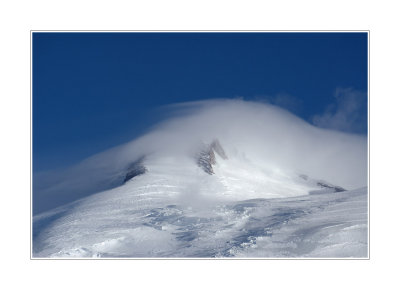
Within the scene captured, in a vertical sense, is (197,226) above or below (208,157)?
below

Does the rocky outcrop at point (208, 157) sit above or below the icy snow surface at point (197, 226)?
above

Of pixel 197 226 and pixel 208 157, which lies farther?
pixel 208 157

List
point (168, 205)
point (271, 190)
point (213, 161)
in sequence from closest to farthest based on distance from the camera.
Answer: point (168, 205) → point (271, 190) → point (213, 161)

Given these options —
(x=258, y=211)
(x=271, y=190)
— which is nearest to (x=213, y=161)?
(x=271, y=190)

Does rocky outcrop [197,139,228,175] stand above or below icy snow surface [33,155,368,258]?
above

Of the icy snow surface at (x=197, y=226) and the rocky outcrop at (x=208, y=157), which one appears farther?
the rocky outcrop at (x=208, y=157)

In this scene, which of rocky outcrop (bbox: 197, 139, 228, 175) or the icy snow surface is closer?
the icy snow surface

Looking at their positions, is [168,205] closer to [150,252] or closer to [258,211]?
[258,211]

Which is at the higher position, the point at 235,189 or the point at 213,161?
the point at 213,161
